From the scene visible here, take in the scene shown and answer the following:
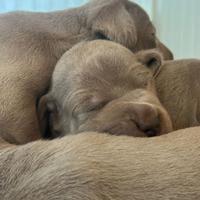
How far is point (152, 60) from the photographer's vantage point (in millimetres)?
A: 998

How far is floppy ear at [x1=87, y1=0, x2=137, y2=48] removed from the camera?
3.49 ft

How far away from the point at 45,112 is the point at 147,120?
262mm

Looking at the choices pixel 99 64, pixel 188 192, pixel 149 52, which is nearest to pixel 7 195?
pixel 188 192

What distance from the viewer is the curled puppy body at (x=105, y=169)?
608mm

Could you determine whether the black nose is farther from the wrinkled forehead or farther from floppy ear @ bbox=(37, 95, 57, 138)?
floppy ear @ bbox=(37, 95, 57, 138)

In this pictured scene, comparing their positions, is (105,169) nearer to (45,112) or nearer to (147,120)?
(147,120)

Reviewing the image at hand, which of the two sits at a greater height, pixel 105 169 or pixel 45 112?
pixel 105 169

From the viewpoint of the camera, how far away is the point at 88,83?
89cm

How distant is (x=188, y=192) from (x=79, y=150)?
0.45 feet

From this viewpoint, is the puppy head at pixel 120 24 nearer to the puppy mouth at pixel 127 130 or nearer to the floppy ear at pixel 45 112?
the floppy ear at pixel 45 112

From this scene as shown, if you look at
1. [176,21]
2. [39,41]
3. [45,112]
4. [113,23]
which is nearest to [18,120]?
[45,112]

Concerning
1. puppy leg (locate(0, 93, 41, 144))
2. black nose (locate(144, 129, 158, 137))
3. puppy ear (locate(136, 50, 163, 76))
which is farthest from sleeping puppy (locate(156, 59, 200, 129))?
puppy leg (locate(0, 93, 41, 144))

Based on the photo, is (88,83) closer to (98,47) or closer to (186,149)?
(98,47)

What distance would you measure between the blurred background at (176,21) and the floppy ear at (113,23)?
1.56m
